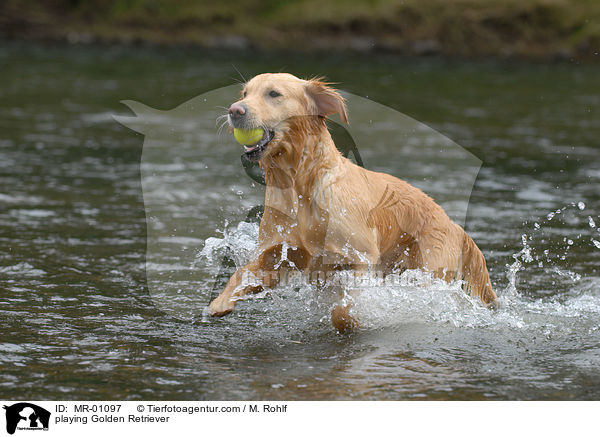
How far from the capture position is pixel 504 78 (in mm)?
28969

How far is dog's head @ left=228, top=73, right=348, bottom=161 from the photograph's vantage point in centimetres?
568

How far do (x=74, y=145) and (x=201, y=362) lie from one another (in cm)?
1018

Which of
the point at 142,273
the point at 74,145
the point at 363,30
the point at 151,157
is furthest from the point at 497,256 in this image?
the point at 363,30

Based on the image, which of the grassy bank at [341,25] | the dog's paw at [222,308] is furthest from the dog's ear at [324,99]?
the grassy bank at [341,25]

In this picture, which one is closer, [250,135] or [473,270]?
[250,135]

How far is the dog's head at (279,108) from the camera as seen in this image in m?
5.68

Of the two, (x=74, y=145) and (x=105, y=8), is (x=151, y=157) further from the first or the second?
(x=105, y=8)

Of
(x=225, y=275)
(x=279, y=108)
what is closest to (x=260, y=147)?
(x=279, y=108)

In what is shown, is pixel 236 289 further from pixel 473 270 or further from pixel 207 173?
pixel 207 173

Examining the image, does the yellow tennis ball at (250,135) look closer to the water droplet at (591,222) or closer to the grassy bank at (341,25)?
the water droplet at (591,222)

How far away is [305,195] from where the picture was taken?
5.94m
